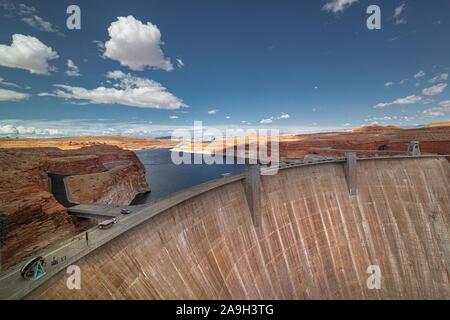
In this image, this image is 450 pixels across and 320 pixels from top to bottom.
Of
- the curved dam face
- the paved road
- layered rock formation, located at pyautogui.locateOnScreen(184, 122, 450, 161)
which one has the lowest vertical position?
the curved dam face

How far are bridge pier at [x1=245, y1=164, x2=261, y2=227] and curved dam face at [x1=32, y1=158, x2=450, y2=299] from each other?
1.55 ft

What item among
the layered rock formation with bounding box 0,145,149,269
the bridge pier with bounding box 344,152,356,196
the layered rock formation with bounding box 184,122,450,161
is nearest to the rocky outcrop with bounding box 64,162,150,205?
the layered rock formation with bounding box 0,145,149,269

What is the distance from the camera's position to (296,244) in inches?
620

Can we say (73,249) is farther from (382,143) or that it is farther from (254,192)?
(382,143)

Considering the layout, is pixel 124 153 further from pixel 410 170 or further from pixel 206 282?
pixel 410 170

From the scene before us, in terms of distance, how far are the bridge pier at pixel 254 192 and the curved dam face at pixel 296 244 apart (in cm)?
47

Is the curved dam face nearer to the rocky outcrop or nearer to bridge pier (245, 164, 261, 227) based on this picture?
bridge pier (245, 164, 261, 227)

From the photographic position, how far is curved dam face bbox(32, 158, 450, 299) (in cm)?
800

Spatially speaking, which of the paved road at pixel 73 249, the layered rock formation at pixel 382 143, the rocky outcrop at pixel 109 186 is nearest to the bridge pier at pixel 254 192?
the paved road at pixel 73 249

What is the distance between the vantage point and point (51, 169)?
86.4 feet

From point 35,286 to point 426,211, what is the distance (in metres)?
32.1

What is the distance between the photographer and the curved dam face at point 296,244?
7996 millimetres

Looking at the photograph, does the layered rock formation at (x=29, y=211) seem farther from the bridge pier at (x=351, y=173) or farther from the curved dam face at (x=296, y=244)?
the bridge pier at (x=351, y=173)
